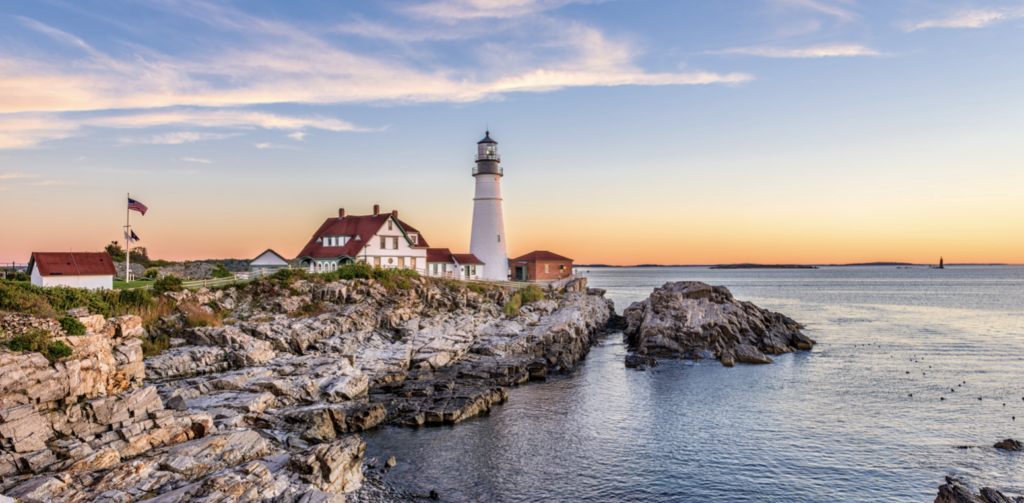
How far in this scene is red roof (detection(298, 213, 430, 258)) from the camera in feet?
165

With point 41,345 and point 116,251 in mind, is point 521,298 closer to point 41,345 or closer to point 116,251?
point 41,345

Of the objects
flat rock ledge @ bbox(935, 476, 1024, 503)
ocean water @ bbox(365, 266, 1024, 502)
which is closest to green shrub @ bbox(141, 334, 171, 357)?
ocean water @ bbox(365, 266, 1024, 502)

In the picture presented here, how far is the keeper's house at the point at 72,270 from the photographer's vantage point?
101 feet

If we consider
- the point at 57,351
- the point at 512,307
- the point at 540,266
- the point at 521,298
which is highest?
the point at 540,266

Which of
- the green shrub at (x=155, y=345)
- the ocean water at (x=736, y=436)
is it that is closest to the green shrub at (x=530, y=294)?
the ocean water at (x=736, y=436)

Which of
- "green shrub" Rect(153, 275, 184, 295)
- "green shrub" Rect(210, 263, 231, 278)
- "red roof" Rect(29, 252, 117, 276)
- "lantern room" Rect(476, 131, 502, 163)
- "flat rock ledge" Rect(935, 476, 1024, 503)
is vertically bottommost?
"flat rock ledge" Rect(935, 476, 1024, 503)

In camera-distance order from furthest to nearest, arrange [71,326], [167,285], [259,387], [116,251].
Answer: [116,251], [167,285], [259,387], [71,326]

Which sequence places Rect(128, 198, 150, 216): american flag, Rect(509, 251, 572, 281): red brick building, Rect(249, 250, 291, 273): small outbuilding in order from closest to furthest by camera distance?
Rect(128, 198, 150, 216): american flag, Rect(249, 250, 291, 273): small outbuilding, Rect(509, 251, 572, 281): red brick building

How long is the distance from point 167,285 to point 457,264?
89.4 feet

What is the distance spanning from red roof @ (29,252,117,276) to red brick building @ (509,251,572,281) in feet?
127

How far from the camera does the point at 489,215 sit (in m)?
57.1

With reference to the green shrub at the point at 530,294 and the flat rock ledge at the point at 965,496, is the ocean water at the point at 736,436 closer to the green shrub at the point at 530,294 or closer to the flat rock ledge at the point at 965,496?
the flat rock ledge at the point at 965,496

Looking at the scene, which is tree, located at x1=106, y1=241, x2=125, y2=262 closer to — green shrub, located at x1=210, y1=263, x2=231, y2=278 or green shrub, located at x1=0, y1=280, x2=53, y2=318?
green shrub, located at x1=210, y1=263, x2=231, y2=278

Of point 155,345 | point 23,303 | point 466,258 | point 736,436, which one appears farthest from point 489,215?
point 23,303
